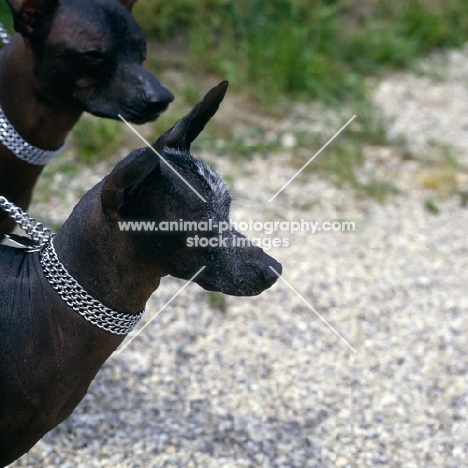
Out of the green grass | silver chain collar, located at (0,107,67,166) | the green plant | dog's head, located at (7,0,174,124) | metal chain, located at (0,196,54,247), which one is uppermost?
dog's head, located at (7,0,174,124)

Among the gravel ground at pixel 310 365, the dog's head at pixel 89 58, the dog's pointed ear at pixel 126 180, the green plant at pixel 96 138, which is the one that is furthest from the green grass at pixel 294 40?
the dog's pointed ear at pixel 126 180

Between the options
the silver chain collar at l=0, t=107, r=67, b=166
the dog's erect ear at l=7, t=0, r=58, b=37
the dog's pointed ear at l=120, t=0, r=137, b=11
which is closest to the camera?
the dog's erect ear at l=7, t=0, r=58, b=37

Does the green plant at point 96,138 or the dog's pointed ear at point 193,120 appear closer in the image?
the dog's pointed ear at point 193,120

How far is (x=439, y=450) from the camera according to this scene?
2744 millimetres

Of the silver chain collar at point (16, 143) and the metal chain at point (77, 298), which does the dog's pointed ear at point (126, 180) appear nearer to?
the metal chain at point (77, 298)

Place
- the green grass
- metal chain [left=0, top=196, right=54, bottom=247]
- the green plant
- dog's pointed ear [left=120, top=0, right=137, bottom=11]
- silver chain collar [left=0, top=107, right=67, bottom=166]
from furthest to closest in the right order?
the green grass < the green plant < dog's pointed ear [left=120, top=0, right=137, bottom=11] < silver chain collar [left=0, top=107, right=67, bottom=166] < metal chain [left=0, top=196, right=54, bottom=247]

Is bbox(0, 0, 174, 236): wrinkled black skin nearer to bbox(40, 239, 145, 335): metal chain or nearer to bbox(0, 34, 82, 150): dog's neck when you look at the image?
bbox(0, 34, 82, 150): dog's neck

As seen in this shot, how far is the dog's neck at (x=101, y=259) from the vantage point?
1721mm

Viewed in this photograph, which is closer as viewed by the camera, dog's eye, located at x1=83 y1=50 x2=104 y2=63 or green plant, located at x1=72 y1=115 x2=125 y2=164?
dog's eye, located at x1=83 y1=50 x2=104 y2=63

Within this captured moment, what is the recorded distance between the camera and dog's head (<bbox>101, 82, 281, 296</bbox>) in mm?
1678

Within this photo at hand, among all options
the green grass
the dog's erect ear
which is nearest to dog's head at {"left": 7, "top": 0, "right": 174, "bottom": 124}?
the dog's erect ear

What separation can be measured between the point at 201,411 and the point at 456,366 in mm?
1147

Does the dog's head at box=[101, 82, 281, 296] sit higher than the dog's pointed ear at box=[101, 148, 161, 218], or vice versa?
the dog's pointed ear at box=[101, 148, 161, 218]

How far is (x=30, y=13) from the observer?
228cm
